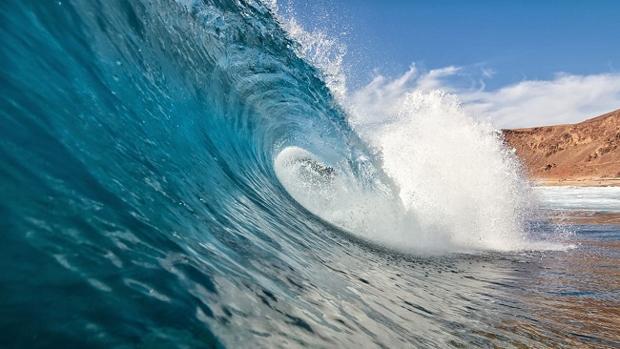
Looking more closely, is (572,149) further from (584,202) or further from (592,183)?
(584,202)

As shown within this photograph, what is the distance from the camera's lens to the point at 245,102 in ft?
33.8

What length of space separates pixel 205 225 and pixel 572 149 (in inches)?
4302

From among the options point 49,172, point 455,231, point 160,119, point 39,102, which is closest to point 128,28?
point 160,119

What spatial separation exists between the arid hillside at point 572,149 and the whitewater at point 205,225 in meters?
76.0

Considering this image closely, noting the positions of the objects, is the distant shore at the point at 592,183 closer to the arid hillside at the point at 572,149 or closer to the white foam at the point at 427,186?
the arid hillside at the point at 572,149

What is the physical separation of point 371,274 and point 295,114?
7.21 m

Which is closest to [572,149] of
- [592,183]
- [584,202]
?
[592,183]

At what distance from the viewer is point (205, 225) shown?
12.2 ft

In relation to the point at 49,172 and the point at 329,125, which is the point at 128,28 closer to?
the point at 49,172

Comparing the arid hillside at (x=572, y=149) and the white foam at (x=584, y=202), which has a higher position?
the arid hillside at (x=572, y=149)

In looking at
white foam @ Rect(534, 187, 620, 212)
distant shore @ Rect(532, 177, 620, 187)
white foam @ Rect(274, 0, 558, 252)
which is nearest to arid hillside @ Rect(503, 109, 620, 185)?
distant shore @ Rect(532, 177, 620, 187)

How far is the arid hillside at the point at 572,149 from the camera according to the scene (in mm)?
83062

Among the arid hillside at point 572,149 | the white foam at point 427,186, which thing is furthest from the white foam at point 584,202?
the arid hillside at point 572,149

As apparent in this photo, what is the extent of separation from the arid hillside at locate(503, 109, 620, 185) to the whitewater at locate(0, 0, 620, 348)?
249 ft
